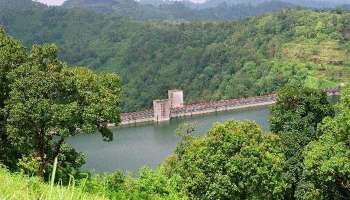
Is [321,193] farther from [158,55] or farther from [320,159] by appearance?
[158,55]

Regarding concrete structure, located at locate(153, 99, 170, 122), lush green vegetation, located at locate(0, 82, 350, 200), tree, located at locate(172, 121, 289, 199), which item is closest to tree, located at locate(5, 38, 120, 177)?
lush green vegetation, located at locate(0, 82, 350, 200)

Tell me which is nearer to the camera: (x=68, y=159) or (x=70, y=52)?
(x=68, y=159)

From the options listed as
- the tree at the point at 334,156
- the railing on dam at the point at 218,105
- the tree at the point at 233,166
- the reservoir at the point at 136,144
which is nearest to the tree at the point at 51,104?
the tree at the point at 233,166

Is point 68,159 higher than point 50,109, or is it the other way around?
point 50,109

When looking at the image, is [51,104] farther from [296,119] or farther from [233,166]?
[296,119]

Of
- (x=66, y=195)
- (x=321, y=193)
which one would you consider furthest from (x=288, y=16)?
(x=66, y=195)

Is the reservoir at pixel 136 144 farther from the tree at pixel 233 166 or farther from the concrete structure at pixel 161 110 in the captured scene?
the tree at pixel 233 166

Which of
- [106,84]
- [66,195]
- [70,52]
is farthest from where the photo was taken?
[70,52]
